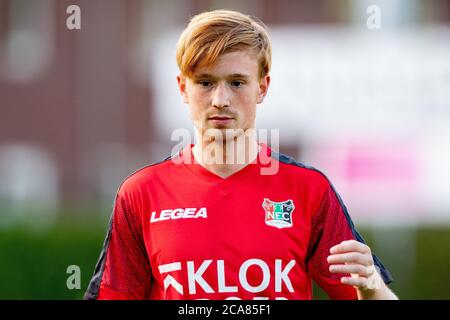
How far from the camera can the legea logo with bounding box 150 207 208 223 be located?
10.3 ft

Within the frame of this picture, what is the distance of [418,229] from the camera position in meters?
7.81

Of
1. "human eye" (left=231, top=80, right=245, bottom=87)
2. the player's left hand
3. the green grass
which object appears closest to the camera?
the player's left hand

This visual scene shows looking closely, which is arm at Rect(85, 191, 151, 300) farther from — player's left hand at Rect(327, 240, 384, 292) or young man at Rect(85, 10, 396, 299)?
player's left hand at Rect(327, 240, 384, 292)

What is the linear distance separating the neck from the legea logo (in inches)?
6.4

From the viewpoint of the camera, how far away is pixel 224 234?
122 inches

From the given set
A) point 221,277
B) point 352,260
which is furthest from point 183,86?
point 352,260

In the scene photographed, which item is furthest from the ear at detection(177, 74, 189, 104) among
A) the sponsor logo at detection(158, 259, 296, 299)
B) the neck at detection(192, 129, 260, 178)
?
the sponsor logo at detection(158, 259, 296, 299)

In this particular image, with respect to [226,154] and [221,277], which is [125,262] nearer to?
[221,277]

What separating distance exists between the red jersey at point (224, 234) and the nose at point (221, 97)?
0.29 metres

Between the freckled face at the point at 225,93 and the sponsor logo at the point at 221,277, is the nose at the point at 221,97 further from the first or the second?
the sponsor logo at the point at 221,277

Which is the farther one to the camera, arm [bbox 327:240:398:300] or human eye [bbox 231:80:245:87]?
human eye [bbox 231:80:245:87]

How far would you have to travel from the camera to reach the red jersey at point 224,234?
3033 mm
